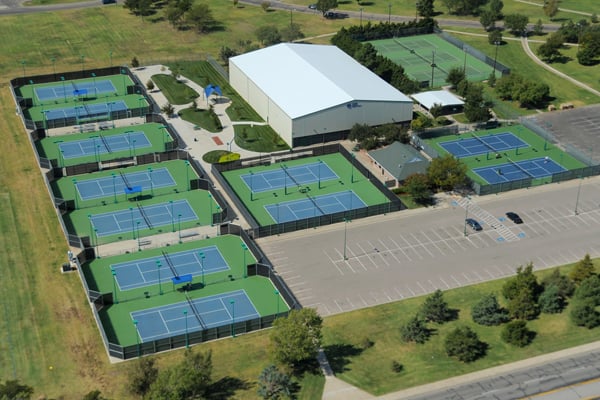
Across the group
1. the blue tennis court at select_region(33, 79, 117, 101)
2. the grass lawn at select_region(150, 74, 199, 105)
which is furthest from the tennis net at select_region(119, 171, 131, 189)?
the blue tennis court at select_region(33, 79, 117, 101)

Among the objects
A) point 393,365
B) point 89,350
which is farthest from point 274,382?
point 89,350

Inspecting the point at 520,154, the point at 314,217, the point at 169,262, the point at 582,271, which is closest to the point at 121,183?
the point at 169,262

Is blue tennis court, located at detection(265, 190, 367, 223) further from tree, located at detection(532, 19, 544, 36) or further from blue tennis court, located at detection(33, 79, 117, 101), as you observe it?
tree, located at detection(532, 19, 544, 36)

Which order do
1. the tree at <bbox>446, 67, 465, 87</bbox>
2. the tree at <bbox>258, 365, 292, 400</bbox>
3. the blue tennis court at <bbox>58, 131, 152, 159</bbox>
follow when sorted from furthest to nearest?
the tree at <bbox>446, 67, 465, 87</bbox> → the blue tennis court at <bbox>58, 131, 152, 159</bbox> → the tree at <bbox>258, 365, 292, 400</bbox>

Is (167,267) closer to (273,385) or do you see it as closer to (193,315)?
(193,315)

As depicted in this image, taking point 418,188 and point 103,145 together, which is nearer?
point 418,188

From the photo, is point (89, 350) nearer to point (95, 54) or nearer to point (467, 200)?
point (467, 200)

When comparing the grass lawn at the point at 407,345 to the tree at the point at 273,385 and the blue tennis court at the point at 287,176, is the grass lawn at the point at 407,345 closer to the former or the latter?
the tree at the point at 273,385
